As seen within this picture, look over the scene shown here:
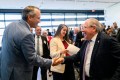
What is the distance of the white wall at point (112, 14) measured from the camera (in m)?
12.8

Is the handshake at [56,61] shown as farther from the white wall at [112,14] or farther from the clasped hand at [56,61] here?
the white wall at [112,14]

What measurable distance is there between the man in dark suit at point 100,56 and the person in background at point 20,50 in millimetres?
532

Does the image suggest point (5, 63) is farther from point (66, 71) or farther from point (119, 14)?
point (119, 14)

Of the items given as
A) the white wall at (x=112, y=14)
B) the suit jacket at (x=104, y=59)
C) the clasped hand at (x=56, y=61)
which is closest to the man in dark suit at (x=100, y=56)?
the suit jacket at (x=104, y=59)

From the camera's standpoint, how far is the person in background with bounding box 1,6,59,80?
75.1 inches

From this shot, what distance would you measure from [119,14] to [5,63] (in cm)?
1176

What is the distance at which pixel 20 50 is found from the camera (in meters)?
1.96

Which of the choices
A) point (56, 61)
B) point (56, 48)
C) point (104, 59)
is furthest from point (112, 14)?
point (104, 59)

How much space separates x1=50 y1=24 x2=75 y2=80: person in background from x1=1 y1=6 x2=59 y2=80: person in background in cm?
102

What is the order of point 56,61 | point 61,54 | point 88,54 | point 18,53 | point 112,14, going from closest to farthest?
point 18,53 < point 88,54 < point 56,61 < point 61,54 < point 112,14

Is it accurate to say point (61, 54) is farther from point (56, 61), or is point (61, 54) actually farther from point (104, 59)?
point (104, 59)

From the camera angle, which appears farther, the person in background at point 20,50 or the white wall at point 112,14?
the white wall at point 112,14

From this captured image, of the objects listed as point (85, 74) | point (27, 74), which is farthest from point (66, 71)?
point (27, 74)

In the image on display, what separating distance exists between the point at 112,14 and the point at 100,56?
12487mm
